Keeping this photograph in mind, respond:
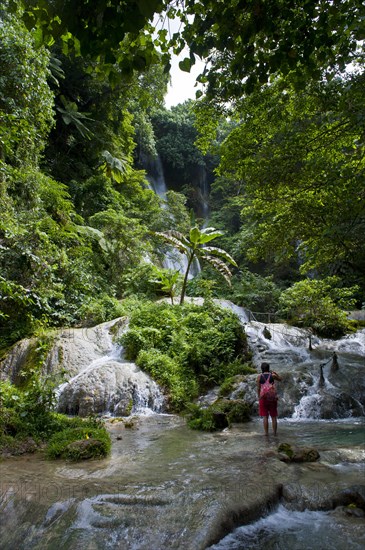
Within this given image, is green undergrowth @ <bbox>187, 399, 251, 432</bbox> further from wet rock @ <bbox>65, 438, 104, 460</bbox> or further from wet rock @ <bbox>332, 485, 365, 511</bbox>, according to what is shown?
wet rock @ <bbox>332, 485, 365, 511</bbox>

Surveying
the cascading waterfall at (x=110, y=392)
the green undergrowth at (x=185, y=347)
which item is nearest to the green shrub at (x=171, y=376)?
the green undergrowth at (x=185, y=347)

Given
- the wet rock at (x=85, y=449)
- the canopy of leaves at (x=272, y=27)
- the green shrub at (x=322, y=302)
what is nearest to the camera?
the canopy of leaves at (x=272, y=27)

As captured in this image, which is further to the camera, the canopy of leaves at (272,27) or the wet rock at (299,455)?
the wet rock at (299,455)

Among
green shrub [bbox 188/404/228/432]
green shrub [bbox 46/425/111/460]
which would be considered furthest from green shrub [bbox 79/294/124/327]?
green shrub [bbox 46/425/111/460]

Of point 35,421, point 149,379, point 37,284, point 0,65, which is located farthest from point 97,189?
point 35,421

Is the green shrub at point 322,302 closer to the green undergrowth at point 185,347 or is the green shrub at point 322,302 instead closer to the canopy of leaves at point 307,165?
the green undergrowth at point 185,347

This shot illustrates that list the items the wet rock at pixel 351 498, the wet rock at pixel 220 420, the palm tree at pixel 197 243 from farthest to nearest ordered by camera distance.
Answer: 1. the palm tree at pixel 197 243
2. the wet rock at pixel 220 420
3. the wet rock at pixel 351 498

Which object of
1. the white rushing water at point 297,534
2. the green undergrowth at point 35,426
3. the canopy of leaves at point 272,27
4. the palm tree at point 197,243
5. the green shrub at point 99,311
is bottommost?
the white rushing water at point 297,534

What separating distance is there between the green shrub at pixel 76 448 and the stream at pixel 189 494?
174 mm

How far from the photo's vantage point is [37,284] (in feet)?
35.4

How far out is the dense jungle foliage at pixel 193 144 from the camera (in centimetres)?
323

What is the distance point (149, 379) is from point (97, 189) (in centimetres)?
1317

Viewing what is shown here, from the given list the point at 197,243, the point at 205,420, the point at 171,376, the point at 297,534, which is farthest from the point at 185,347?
the point at 297,534

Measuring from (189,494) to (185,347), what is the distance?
7705mm
